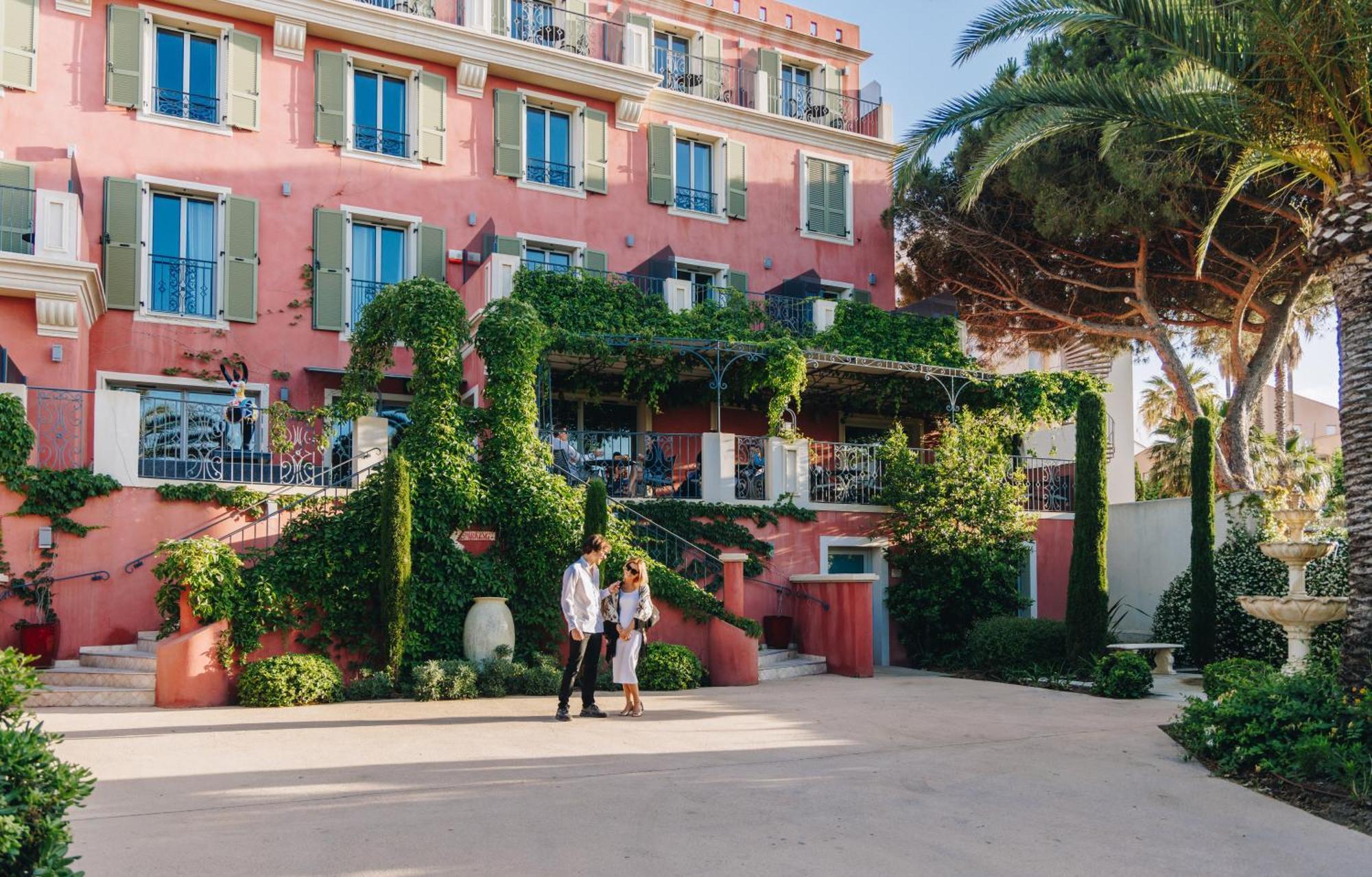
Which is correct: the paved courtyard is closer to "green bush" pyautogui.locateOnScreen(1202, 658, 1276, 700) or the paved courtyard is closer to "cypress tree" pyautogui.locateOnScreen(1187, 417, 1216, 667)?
"green bush" pyautogui.locateOnScreen(1202, 658, 1276, 700)

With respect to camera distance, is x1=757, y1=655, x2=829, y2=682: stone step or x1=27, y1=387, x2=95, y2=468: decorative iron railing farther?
x1=757, y1=655, x2=829, y2=682: stone step

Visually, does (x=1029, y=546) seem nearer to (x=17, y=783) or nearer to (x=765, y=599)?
(x=765, y=599)

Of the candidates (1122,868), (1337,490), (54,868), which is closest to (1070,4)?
(1122,868)

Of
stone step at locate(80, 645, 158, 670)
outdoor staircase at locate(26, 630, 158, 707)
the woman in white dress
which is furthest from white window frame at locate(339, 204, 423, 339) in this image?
the woman in white dress

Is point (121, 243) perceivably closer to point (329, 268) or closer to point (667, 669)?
point (329, 268)

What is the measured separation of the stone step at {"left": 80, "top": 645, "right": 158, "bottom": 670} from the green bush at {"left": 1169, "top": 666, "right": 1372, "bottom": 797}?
34.0ft

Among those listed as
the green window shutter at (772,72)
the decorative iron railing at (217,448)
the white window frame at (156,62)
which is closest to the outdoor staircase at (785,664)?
the decorative iron railing at (217,448)

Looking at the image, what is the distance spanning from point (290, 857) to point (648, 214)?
17902 millimetres

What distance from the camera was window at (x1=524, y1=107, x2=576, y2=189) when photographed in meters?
21.5

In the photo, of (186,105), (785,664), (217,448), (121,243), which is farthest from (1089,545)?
(186,105)

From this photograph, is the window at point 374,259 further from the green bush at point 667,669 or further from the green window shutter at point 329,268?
the green bush at point 667,669

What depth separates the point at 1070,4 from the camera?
11930mm

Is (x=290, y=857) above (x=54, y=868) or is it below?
below

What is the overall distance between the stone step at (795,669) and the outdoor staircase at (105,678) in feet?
23.6
